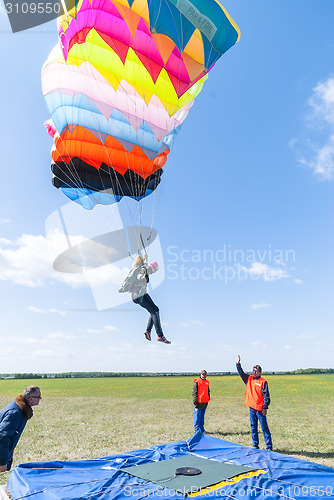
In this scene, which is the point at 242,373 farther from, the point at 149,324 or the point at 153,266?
the point at 153,266

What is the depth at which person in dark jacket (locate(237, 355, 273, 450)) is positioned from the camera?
698cm

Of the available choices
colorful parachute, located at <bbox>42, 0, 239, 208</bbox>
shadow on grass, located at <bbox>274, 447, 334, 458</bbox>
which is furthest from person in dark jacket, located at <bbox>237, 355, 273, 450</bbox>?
colorful parachute, located at <bbox>42, 0, 239, 208</bbox>

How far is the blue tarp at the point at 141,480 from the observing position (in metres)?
4.47

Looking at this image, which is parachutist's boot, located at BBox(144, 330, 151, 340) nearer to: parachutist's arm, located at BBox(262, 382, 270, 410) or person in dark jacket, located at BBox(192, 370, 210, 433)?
person in dark jacket, located at BBox(192, 370, 210, 433)

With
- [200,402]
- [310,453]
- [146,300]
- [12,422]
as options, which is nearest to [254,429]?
[310,453]

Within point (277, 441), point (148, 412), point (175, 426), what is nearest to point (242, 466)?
point (277, 441)

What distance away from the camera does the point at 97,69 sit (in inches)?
302

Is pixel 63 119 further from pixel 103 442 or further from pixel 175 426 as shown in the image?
pixel 175 426

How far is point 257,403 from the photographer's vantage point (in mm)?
7164

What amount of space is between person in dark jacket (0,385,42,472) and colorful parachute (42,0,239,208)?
5.89m

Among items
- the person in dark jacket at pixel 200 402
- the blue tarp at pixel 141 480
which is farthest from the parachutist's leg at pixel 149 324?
the blue tarp at pixel 141 480

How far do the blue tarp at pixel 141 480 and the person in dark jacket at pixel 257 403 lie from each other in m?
0.89

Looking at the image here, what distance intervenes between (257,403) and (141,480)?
3.12m

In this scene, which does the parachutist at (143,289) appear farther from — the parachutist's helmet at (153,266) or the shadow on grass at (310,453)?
the shadow on grass at (310,453)
